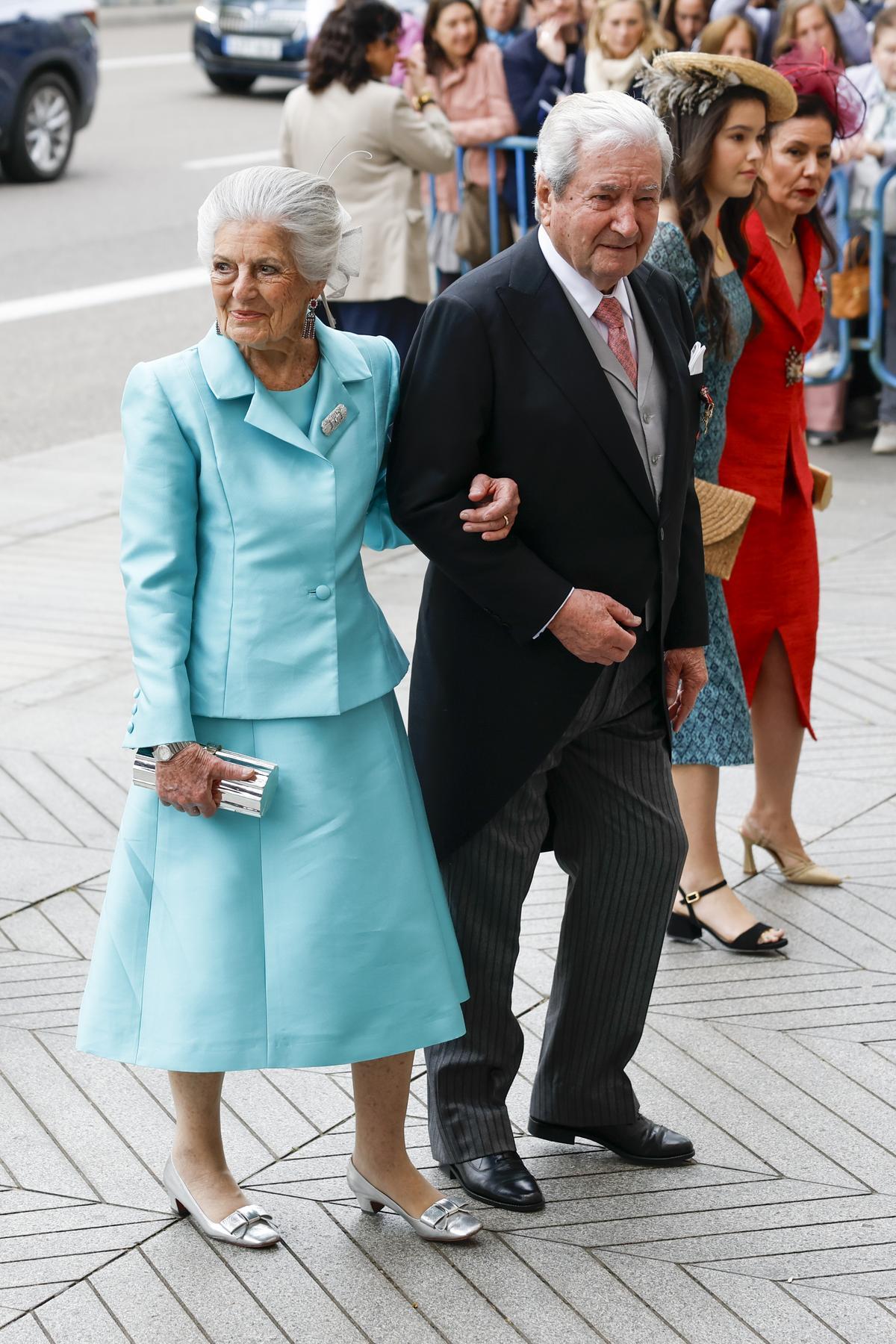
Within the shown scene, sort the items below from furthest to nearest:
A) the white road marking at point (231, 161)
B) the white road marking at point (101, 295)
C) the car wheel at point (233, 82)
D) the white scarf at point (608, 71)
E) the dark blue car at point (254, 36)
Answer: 1. the car wheel at point (233, 82)
2. the dark blue car at point (254, 36)
3. the white road marking at point (231, 161)
4. the white road marking at point (101, 295)
5. the white scarf at point (608, 71)

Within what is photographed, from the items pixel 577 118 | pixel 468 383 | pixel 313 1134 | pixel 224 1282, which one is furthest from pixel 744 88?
pixel 224 1282

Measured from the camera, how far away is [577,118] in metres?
2.82

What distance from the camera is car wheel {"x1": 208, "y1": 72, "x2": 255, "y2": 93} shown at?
69.1 feet

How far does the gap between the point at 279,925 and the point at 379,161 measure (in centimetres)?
538

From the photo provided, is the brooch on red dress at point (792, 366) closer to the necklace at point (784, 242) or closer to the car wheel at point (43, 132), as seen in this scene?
the necklace at point (784, 242)

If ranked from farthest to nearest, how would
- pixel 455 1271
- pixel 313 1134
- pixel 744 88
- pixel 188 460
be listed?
pixel 744 88 → pixel 313 1134 → pixel 455 1271 → pixel 188 460

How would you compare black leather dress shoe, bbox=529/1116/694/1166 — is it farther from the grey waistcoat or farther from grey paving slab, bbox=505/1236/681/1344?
the grey waistcoat

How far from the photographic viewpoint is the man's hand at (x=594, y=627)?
290cm

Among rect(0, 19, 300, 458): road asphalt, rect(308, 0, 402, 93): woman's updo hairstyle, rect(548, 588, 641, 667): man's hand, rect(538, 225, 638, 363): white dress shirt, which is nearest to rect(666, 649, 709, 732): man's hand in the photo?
rect(548, 588, 641, 667): man's hand

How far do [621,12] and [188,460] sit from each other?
7.12 metres

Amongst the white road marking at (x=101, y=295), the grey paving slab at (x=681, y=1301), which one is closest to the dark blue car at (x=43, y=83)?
the white road marking at (x=101, y=295)

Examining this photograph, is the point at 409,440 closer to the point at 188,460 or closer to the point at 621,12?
the point at 188,460

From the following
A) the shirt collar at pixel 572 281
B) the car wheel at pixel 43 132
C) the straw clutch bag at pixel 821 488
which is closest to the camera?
the shirt collar at pixel 572 281

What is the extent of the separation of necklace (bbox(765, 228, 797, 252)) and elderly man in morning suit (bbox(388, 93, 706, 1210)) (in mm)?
995
